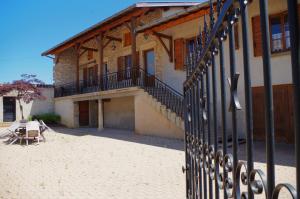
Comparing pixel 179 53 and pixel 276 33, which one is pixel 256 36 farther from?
pixel 179 53

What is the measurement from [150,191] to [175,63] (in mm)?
8127

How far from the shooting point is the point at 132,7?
456 inches

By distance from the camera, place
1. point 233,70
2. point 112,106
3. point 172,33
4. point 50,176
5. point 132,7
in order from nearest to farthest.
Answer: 1. point 233,70
2. point 50,176
3. point 132,7
4. point 172,33
5. point 112,106

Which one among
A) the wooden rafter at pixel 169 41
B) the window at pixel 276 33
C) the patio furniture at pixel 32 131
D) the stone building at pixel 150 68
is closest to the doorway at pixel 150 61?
the stone building at pixel 150 68

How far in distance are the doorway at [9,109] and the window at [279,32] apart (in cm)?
1830

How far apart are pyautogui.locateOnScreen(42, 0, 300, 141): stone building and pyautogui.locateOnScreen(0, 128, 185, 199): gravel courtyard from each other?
2.18 m

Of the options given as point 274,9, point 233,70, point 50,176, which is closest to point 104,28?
point 274,9

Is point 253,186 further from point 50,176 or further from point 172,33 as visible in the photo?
point 172,33

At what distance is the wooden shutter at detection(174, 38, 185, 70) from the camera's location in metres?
11.6

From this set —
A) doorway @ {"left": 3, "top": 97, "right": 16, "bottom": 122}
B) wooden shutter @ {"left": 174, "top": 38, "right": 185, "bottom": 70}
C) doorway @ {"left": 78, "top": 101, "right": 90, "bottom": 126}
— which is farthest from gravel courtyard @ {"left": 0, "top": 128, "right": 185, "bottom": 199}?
doorway @ {"left": 3, "top": 97, "right": 16, "bottom": 122}

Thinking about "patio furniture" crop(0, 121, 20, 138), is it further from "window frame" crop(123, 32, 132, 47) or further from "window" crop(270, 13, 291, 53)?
"window" crop(270, 13, 291, 53)

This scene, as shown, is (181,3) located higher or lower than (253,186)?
higher

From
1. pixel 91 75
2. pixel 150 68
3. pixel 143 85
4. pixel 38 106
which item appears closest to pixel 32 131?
pixel 143 85

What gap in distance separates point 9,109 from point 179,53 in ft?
48.0
